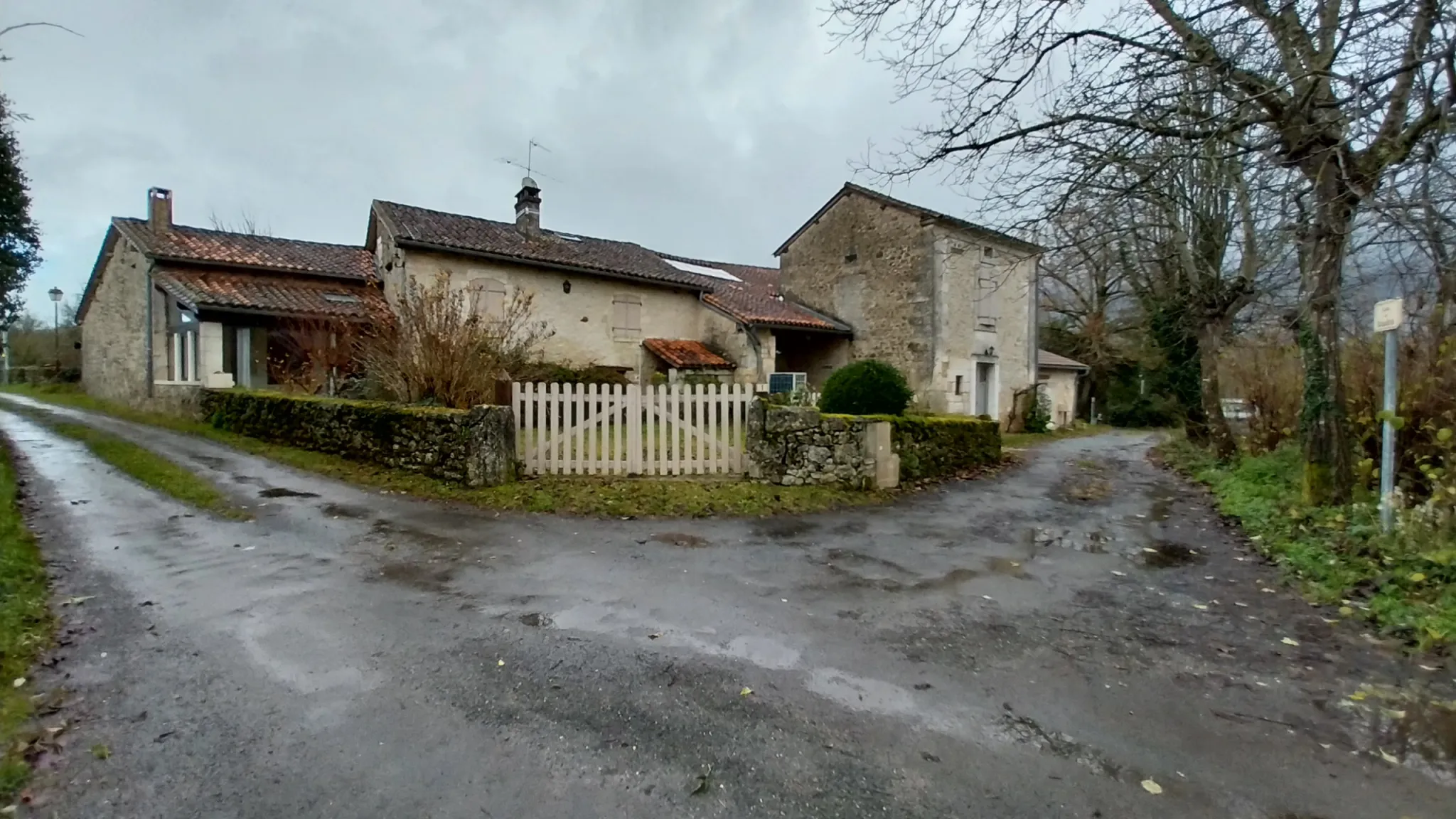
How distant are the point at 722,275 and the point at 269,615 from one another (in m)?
21.8

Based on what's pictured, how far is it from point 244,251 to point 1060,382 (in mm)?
28809

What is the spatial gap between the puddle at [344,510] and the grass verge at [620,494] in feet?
2.84

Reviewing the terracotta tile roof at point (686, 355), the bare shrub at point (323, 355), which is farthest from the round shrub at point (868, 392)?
the bare shrub at point (323, 355)

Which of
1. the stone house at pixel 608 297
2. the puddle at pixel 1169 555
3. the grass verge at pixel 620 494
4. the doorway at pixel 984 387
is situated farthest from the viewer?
the doorway at pixel 984 387

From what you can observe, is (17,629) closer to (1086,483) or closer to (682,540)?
(682,540)

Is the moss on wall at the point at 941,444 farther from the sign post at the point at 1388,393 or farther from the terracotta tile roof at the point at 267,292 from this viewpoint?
the terracotta tile roof at the point at 267,292

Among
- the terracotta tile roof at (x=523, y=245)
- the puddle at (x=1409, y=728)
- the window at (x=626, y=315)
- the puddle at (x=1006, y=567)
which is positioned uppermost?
the terracotta tile roof at (x=523, y=245)

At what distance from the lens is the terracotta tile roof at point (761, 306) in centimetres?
1931

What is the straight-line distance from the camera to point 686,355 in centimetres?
1884

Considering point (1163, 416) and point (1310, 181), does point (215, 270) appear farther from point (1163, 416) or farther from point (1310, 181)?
point (1163, 416)

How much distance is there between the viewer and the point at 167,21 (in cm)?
985

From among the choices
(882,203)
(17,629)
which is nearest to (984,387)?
(882,203)

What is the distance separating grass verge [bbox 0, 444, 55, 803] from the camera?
2.81 meters

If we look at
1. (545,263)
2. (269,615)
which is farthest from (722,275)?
(269,615)
